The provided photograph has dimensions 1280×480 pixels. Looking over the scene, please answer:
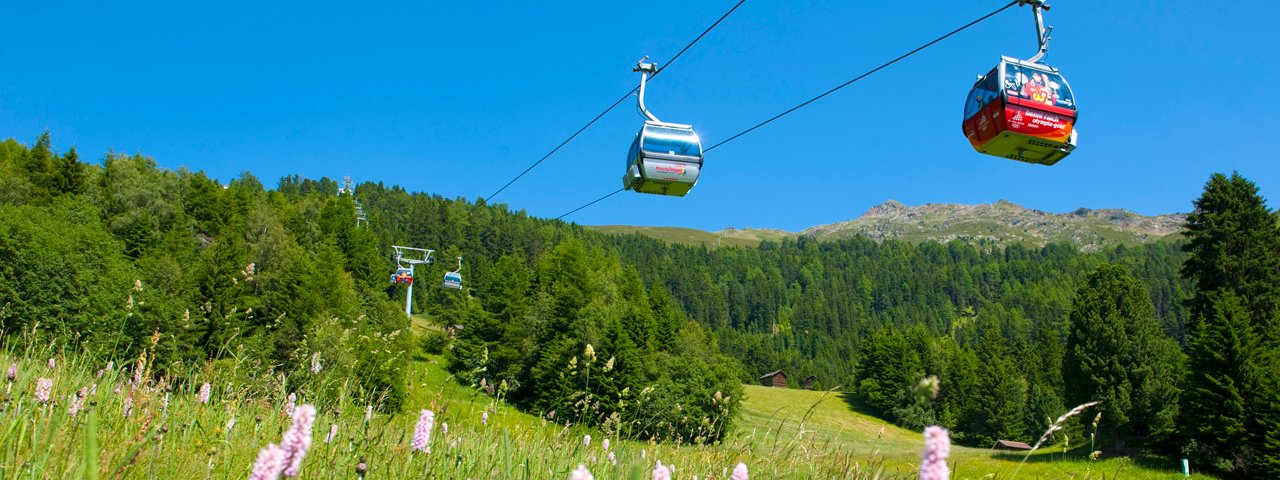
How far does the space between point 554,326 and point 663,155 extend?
147 ft

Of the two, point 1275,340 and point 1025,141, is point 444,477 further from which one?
point 1275,340

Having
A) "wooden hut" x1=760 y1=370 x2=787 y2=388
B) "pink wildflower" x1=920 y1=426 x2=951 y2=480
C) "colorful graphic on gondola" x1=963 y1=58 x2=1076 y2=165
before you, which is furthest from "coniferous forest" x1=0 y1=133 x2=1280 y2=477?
Result: "wooden hut" x1=760 y1=370 x2=787 y2=388

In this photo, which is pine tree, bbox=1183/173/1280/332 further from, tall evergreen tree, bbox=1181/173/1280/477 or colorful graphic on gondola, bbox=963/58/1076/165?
colorful graphic on gondola, bbox=963/58/1076/165

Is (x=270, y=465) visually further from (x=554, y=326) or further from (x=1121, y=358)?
(x=554, y=326)

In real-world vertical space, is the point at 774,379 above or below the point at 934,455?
above

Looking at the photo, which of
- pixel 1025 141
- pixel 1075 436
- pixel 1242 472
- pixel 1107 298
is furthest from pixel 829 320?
pixel 1025 141

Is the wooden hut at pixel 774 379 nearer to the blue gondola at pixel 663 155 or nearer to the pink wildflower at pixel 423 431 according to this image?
the blue gondola at pixel 663 155

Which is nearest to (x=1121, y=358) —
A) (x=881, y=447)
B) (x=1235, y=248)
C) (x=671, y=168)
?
(x=1235, y=248)

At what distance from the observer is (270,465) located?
1.21 metres

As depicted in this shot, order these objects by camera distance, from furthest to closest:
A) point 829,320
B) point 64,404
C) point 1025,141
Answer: point 829,320, point 1025,141, point 64,404

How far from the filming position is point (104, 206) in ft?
222

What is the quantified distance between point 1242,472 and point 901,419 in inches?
1885

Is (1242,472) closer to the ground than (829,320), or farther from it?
closer to the ground

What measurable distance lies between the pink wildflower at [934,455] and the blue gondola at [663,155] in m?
12.8
